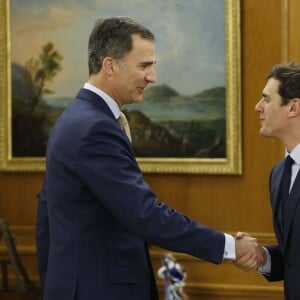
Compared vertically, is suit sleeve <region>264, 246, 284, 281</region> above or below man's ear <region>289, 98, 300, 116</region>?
below

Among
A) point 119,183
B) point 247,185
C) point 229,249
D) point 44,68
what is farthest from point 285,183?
point 44,68

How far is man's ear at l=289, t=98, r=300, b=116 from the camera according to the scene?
10.5 feet

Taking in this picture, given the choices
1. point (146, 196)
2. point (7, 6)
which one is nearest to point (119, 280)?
point (146, 196)

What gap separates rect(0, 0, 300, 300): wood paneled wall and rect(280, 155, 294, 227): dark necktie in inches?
73.2

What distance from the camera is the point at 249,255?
331 cm

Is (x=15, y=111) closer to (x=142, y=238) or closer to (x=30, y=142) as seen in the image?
(x=30, y=142)

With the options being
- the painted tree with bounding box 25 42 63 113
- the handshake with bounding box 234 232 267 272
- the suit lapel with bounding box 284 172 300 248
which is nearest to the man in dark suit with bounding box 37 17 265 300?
the handshake with bounding box 234 232 267 272

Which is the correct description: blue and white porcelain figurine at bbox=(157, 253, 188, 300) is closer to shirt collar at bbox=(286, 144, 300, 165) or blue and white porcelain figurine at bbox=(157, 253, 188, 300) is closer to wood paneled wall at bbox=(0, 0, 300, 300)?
shirt collar at bbox=(286, 144, 300, 165)

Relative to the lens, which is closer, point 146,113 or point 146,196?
point 146,196

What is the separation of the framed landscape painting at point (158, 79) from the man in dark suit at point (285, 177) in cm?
179

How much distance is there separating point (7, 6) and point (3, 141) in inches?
38.5

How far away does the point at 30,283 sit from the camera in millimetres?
5441

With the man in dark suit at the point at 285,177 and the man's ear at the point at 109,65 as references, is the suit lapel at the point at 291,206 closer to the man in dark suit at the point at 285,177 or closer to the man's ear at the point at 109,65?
the man in dark suit at the point at 285,177

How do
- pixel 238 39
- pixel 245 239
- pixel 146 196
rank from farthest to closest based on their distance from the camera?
pixel 238 39 → pixel 245 239 → pixel 146 196
